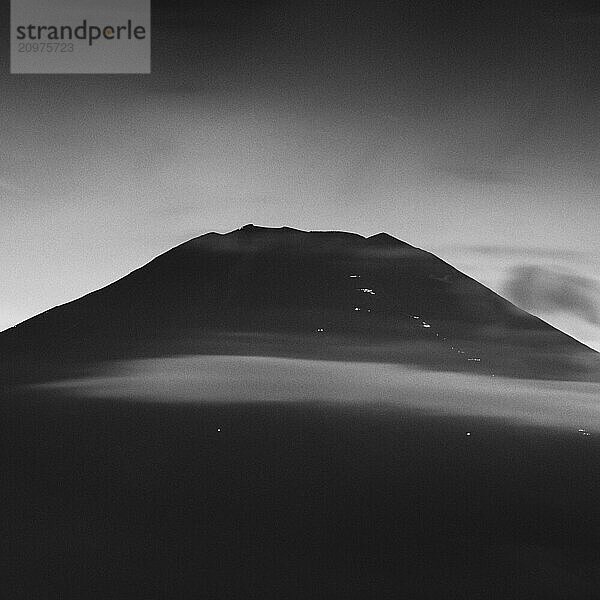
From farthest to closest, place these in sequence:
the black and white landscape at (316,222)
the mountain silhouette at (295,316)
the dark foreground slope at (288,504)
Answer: the mountain silhouette at (295,316)
the black and white landscape at (316,222)
the dark foreground slope at (288,504)

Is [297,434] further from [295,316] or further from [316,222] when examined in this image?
[295,316]

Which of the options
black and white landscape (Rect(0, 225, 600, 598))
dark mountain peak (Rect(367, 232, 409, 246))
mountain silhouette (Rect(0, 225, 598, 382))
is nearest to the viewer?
black and white landscape (Rect(0, 225, 600, 598))

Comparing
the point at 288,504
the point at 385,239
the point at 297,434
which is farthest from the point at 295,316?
the point at 288,504

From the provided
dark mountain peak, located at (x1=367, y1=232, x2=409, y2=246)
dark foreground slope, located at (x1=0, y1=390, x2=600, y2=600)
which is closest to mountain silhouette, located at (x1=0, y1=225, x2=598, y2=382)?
dark mountain peak, located at (x1=367, y1=232, x2=409, y2=246)

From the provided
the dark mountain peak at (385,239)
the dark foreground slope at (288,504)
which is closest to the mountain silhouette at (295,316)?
the dark mountain peak at (385,239)

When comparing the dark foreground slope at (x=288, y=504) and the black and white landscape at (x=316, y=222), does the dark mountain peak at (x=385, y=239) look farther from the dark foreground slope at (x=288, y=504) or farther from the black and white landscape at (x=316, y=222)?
the dark foreground slope at (x=288, y=504)

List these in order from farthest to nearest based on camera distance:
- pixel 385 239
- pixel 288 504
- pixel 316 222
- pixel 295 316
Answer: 1. pixel 295 316
2. pixel 385 239
3. pixel 316 222
4. pixel 288 504

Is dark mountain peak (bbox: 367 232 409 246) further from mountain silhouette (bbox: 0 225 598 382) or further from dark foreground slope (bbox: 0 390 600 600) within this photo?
dark foreground slope (bbox: 0 390 600 600)

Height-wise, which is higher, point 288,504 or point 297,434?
point 297,434

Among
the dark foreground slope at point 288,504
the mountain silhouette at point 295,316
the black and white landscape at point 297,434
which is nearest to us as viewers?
the dark foreground slope at point 288,504
